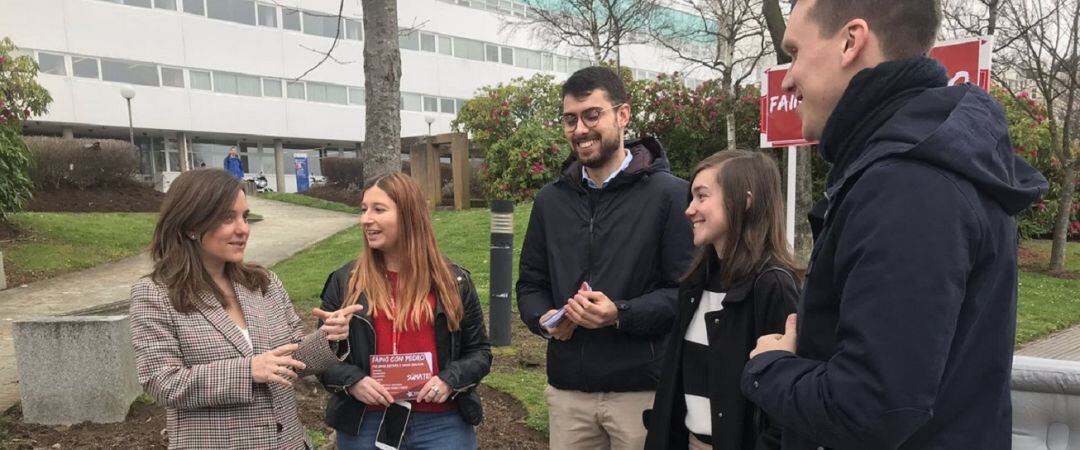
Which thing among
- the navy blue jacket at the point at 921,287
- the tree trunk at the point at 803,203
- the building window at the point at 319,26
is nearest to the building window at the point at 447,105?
the building window at the point at 319,26

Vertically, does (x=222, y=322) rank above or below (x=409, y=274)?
below

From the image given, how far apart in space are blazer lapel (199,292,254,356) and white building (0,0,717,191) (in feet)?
66.2

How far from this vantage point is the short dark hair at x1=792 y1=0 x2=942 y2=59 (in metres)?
1.21

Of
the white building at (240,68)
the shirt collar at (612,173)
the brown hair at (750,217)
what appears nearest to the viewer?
the brown hair at (750,217)

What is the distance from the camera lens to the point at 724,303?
2031 mm

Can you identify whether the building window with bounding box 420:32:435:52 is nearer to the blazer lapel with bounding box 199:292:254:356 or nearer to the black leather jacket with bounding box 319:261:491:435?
the black leather jacket with bounding box 319:261:491:435

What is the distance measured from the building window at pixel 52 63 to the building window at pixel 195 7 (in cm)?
511

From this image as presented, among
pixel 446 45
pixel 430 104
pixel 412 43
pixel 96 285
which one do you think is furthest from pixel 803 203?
pixel 446 45

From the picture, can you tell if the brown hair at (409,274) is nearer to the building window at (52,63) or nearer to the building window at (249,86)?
the building window at (52,63)

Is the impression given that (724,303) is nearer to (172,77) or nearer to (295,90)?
(172,77)

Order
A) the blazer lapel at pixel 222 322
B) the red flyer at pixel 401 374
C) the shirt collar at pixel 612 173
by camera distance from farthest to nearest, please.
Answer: the shirt collar at pixel 612 173 → the red flyer at pixel 401 374 → the blazer lapel at pixel 222 322

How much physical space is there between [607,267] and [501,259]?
3.13 metres

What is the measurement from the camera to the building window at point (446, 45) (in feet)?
115

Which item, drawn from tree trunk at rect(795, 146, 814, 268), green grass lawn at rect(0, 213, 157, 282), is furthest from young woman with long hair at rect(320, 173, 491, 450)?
green grass lawn at rect(0, 213, 157, 282)
